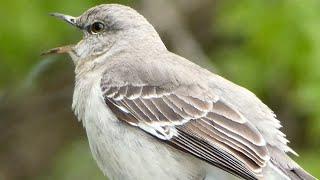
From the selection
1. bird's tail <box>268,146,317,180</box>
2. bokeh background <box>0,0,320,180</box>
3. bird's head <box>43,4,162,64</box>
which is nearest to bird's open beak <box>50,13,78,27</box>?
bird's head <box>43,4,162,64</box>

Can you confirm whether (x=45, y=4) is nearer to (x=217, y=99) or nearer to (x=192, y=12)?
(x=192, y=12)

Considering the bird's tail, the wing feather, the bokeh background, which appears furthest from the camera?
the bokeh background

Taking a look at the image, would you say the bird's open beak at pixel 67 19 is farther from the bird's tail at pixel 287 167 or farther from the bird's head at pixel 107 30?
the bird's tail at pixel 287 167

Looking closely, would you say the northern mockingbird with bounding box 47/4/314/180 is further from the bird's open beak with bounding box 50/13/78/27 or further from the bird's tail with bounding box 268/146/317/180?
the bird's open beak with bounding box 50/13/78/27

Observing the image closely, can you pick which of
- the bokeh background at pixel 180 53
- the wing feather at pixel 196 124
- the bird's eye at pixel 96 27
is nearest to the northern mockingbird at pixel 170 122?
the wing feather at pixel 196 124

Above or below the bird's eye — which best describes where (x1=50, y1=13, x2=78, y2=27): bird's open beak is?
below

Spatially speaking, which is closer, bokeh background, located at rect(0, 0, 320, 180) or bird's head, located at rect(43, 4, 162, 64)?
bird's head, located at rect(43, 4, 162, 64)

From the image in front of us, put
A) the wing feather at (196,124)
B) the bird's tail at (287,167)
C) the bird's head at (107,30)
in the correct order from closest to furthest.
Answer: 1. the wing feather at (196,124)
2. the bird's tail at (287,167)
3. the bird's head at (107,30)

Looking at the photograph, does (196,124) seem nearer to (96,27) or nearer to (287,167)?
(287,167)
